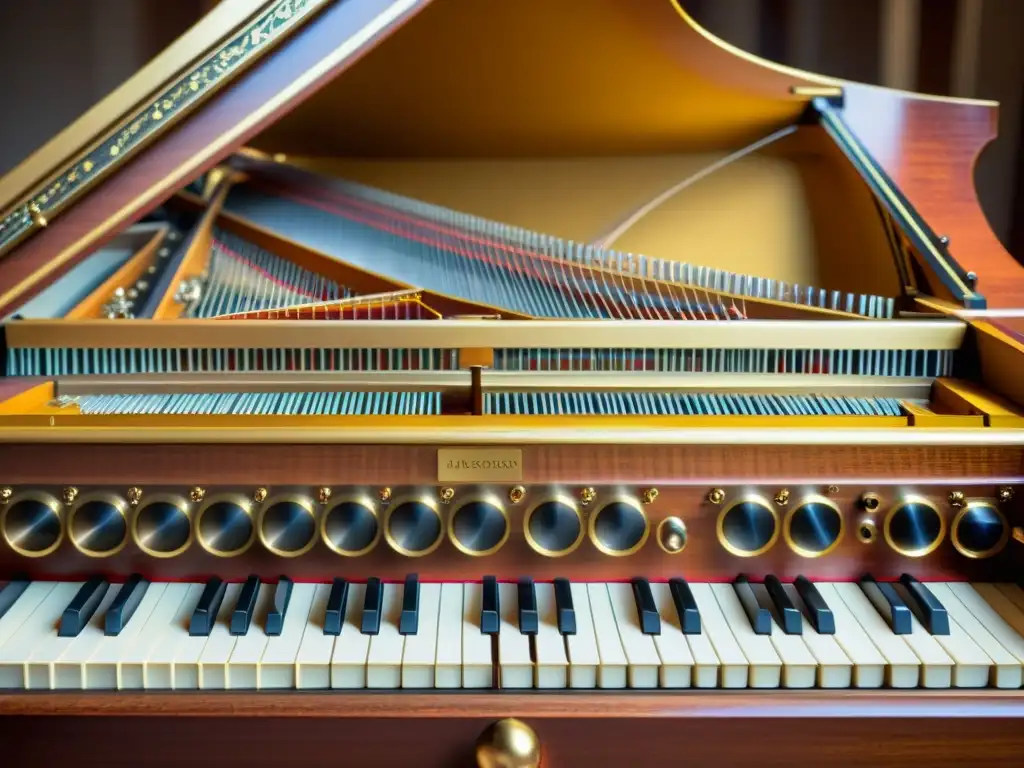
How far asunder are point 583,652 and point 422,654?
24 cm

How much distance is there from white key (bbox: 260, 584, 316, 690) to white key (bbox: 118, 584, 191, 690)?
0.13 meters

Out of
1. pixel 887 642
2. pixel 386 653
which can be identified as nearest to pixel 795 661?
pixel 887 642

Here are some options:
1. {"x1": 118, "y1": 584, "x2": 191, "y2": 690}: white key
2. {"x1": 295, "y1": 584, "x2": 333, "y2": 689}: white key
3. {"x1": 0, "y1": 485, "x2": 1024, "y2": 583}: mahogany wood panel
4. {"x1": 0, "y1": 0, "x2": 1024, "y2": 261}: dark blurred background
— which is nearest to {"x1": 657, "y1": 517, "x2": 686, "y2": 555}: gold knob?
{"x1": 0, "y1": 485, "x2": 1024, "y2": 583}: mahogany wood panel

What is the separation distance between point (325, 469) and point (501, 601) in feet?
1.13

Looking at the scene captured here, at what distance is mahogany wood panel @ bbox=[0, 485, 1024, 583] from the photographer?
1.38 m

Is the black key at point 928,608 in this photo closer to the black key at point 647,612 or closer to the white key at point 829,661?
the white key at point 829,661

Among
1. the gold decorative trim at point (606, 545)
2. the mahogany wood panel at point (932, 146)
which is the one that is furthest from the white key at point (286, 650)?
the mahogany wood panel at point (932, 146)

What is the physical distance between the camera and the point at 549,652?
127cm

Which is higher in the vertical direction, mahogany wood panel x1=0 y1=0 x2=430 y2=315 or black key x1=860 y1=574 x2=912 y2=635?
mahogany wood panel x1=0 y1=0 x2=430 y2=315

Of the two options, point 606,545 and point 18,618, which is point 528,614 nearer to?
point 606,545

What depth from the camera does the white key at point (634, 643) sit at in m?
1.25

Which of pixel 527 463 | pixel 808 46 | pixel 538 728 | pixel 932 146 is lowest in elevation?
pixel 538 728

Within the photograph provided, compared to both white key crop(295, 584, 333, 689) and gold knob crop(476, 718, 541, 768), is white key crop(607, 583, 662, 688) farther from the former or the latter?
white key crop(295, 584, 333, 689)

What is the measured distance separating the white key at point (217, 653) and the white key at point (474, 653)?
1.12 ft
